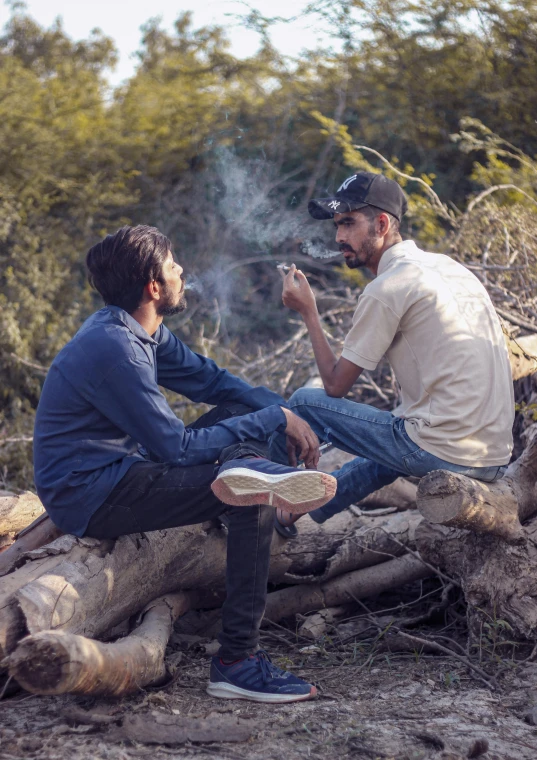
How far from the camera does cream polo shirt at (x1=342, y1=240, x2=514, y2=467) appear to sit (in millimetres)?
3451

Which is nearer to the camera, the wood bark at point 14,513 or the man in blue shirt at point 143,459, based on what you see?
the man in blue shirt at point 143,459

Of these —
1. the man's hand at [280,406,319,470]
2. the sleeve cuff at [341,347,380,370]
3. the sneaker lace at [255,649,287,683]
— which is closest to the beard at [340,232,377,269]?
the sleeve cuff at [341,347,380,370]

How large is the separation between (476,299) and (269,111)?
630cm

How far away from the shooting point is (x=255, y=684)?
3.09 m

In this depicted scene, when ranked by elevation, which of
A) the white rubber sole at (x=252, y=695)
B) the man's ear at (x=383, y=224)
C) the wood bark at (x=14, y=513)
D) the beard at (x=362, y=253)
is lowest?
the white rubber sole at (x=252, y=695)

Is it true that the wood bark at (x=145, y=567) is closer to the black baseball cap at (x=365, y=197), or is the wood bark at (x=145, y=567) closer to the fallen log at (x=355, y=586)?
the fallen log at (x=355, y=586)

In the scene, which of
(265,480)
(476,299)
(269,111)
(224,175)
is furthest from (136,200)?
(265,480)

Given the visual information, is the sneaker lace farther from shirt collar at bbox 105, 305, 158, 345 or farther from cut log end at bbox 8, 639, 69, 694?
shirt collar at bbox 105, 305, 158, 345

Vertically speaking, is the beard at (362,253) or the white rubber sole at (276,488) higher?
the beard at (362,253)

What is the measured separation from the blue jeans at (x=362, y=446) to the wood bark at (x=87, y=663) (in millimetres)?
1082

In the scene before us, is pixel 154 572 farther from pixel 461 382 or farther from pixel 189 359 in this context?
pixel 461 382

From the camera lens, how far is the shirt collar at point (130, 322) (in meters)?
3.32

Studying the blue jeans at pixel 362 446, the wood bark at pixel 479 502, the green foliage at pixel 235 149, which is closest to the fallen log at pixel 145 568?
the blue jeans at pixel 362 446

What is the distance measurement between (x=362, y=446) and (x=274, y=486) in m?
0.86
